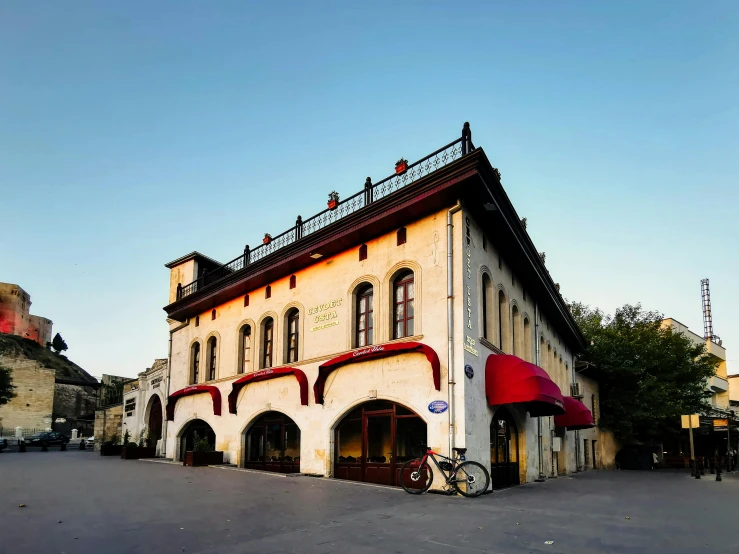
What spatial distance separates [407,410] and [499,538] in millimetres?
7187

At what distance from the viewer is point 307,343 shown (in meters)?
18.5

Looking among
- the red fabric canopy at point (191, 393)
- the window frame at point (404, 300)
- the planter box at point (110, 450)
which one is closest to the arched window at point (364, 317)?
the window frame at point (404, 300)

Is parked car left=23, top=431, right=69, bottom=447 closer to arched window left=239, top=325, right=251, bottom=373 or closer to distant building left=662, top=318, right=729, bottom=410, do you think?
arched window left=239, top=325, right=251, bottom=373

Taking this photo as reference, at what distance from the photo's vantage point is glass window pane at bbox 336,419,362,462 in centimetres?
1616

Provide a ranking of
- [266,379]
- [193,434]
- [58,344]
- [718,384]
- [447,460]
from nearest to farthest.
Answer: [447,460], [266,379], [193,434], [718,384], [58,344]

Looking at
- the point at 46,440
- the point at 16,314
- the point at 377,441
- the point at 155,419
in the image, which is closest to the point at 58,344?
the point at 16,314

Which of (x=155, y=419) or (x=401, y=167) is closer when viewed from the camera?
(x=401, y=167)

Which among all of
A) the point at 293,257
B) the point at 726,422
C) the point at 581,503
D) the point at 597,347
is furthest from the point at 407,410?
the point at 597,347

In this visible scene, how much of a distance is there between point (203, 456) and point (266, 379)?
3837 mm

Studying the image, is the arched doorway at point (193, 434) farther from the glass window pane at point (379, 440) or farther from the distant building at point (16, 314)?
the distant building at point (16, 314)

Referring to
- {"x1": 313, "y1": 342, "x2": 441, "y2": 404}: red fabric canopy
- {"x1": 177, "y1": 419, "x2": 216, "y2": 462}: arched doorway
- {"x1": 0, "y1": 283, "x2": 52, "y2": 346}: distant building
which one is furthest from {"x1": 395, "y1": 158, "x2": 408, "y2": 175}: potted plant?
{"x1": 0, "y1": 283, "x2": 52, "y2": 346}: distant building

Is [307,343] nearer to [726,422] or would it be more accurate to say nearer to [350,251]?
[350,251]

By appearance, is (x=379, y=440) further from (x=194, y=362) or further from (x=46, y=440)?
(x=46, y=440)

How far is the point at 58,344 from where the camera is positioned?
112m
